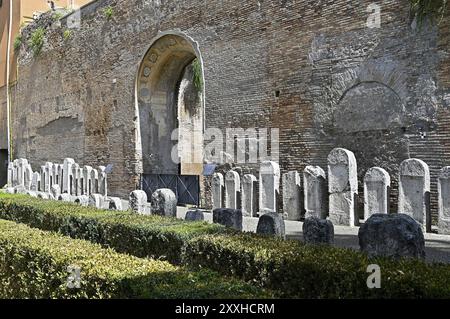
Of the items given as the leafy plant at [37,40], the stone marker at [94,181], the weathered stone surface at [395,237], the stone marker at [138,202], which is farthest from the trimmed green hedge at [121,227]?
the leafy plant at [37,40]

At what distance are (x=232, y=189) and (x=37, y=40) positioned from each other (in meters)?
14.1

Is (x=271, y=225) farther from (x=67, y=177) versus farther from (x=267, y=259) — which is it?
(x=67, y=177)

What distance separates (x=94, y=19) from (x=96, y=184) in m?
5.77

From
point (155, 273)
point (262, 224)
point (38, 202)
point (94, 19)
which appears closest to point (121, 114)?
point (94, 19)

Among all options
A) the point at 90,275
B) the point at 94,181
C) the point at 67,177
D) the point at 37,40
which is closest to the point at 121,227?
the point at 90,275

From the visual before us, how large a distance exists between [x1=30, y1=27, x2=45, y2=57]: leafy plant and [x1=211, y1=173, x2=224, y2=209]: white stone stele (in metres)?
13.1

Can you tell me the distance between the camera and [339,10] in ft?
31.1

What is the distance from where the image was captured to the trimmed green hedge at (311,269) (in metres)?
2.95

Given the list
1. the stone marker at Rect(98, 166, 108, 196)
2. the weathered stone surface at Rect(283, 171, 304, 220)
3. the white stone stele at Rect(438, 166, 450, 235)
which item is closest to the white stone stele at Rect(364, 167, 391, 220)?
the white stone stele at Rect(438, 166, 450, 235)

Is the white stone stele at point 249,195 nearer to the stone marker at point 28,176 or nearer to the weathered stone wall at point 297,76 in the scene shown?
the weathered stone wall at point 297,76

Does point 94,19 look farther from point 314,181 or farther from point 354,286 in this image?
point 354,286

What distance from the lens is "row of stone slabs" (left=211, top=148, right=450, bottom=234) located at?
24.5 feet

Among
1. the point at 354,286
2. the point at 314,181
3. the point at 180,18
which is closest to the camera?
the point at 354,286

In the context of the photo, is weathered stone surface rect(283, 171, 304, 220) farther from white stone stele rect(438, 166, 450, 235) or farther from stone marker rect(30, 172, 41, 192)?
stone marker rect(30, 172, 41, 192)
